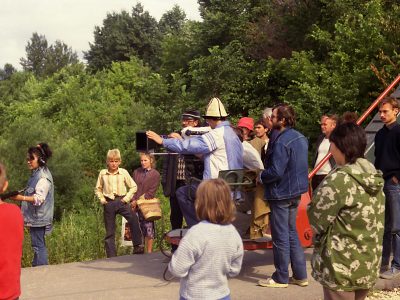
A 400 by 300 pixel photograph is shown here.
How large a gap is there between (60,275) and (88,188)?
18.4 m

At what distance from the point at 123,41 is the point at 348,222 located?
187 feet

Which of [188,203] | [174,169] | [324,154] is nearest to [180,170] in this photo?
[174,169]

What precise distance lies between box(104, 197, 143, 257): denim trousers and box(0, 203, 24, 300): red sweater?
15.6 feet

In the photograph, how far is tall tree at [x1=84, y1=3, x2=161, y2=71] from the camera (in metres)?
59.4

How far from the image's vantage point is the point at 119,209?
8.77m

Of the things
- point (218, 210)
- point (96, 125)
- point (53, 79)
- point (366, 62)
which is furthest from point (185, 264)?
point (53, 79)

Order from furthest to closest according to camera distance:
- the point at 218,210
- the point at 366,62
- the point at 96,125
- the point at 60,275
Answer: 1. the point at 96,125
2. the point at 366,62
3. the point at 60,275
4. the point at 218,210

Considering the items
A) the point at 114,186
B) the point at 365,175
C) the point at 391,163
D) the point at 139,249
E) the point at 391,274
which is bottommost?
the point at 391,274

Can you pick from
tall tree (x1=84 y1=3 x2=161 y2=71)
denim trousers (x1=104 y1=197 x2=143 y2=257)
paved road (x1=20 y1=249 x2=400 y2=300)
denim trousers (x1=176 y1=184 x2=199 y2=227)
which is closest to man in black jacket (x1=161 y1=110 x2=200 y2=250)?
paved road (x1=20 y1=249 x2=400 y2=300)

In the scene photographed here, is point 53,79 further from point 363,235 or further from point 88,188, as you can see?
point 363,235

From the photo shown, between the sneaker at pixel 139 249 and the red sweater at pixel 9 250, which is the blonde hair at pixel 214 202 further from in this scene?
the sneaker at pixel 139 249

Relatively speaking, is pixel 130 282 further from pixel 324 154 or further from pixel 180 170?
pixel 324 154

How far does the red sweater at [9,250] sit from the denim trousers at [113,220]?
4.75 m

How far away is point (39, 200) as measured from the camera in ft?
26.2
